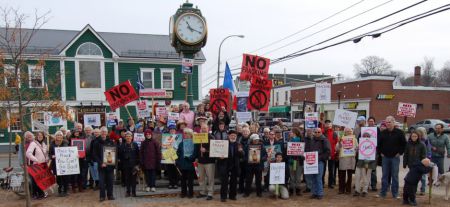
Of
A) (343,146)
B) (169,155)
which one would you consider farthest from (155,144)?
(343,146)

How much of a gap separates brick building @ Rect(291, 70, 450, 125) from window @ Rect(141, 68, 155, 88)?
1942cm

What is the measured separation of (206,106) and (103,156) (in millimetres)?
3977

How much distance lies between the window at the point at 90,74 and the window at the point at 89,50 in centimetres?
60

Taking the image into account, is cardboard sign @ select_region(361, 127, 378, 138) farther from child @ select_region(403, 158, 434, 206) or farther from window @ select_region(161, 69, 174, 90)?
window @ select_region(161, 69, 174, 90)

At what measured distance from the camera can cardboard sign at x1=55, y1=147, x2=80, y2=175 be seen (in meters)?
9.57

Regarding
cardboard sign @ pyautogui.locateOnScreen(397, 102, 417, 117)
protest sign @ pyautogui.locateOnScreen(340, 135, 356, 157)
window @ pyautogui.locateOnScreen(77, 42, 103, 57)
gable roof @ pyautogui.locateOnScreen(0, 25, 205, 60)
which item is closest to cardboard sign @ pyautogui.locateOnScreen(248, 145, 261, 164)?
protest sign @ pyautogui.locateOnScreen(340, 135, 356, 157)

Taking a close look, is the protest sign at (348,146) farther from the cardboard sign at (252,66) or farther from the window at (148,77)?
the window at (148,77)

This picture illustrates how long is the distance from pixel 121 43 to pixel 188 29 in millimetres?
16263

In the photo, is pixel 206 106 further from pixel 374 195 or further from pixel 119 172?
pixel 374 195

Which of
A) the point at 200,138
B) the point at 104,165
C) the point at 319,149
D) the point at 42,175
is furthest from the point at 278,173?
the point at 42,175

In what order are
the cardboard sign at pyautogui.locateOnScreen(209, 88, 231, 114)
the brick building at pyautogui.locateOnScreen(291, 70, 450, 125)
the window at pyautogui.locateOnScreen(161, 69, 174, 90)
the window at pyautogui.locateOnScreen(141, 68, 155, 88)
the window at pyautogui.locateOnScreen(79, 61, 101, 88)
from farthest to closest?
the brick building at pyautogui.locateOnScreen(291, 70, 450, 125) → the window at pyautogui.locateOnScreen(161, 69, 174, 90) → the window at pyautogui.locateOnScreen(141, 68, 155, 88) → the window at pyautogui.locateOnScreen(79, 61, 101, 88) → the cardboard sign at pyautogui.locateOnScreen(209, 88, 231, 114)

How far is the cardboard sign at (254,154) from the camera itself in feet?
30.4

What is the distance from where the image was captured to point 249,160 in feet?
30.5

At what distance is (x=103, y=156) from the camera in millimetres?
9219
